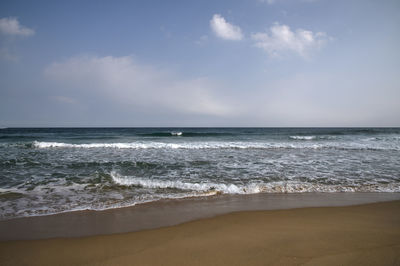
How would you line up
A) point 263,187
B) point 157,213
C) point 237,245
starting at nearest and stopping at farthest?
point 237,245, point 157,213, point 263,187

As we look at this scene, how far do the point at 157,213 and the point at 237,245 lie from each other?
5.82 feet

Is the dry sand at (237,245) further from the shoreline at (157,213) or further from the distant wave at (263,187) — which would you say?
the distant wave at (263,187)

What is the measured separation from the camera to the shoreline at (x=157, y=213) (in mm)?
2959

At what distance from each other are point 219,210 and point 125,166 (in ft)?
17.9

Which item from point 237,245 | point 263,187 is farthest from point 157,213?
point 263,187

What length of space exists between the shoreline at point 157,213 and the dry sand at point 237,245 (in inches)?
8.9

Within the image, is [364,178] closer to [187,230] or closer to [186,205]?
[186,205]

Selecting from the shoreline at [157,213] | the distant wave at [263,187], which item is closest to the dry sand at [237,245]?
the shoreline at [157,213]

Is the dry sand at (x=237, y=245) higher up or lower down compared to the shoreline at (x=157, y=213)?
higher up

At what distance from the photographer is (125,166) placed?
7910 millimetres

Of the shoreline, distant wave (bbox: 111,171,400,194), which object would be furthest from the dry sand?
distant wave (bbox: 111,171,400,194)

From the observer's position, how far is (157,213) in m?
3.63

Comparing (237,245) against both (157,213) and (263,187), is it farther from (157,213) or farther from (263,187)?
(263,187)

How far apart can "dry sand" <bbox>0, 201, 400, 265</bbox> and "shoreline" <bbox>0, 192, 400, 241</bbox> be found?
0.23 metres
